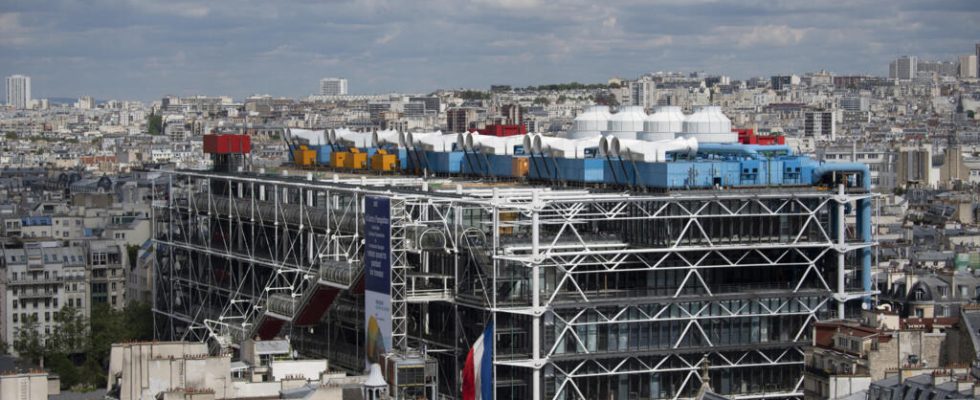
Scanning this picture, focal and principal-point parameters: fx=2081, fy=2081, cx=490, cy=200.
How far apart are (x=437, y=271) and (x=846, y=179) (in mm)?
15621

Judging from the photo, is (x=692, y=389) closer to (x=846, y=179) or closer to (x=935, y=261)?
(x=846, y=179)

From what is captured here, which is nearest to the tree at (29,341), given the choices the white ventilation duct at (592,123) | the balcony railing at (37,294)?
the balcony railing at (37,294)

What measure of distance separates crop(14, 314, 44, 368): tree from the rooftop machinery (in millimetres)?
27307

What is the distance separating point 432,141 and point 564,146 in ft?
53.8

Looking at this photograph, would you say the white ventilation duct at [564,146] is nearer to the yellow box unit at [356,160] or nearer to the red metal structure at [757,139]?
the red metal structure at [757,139]

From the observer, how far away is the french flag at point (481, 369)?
230 ft

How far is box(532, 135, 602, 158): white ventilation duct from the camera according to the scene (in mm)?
83938

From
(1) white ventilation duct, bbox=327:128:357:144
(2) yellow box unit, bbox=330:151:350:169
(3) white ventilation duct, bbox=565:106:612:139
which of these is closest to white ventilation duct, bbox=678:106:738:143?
(3) white ventilation duct, bbox=565:106:612:139

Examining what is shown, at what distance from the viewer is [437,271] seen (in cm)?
7531

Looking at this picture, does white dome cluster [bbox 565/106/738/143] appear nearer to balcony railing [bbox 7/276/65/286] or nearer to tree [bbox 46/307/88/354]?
tree [bbox 46/307/88/354]

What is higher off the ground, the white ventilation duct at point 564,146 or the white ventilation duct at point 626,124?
the white ventilation duct at point 626,124

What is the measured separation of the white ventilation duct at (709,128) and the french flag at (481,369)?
22949 mm

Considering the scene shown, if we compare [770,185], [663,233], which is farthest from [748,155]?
[663,233]

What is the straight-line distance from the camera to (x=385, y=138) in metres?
108
